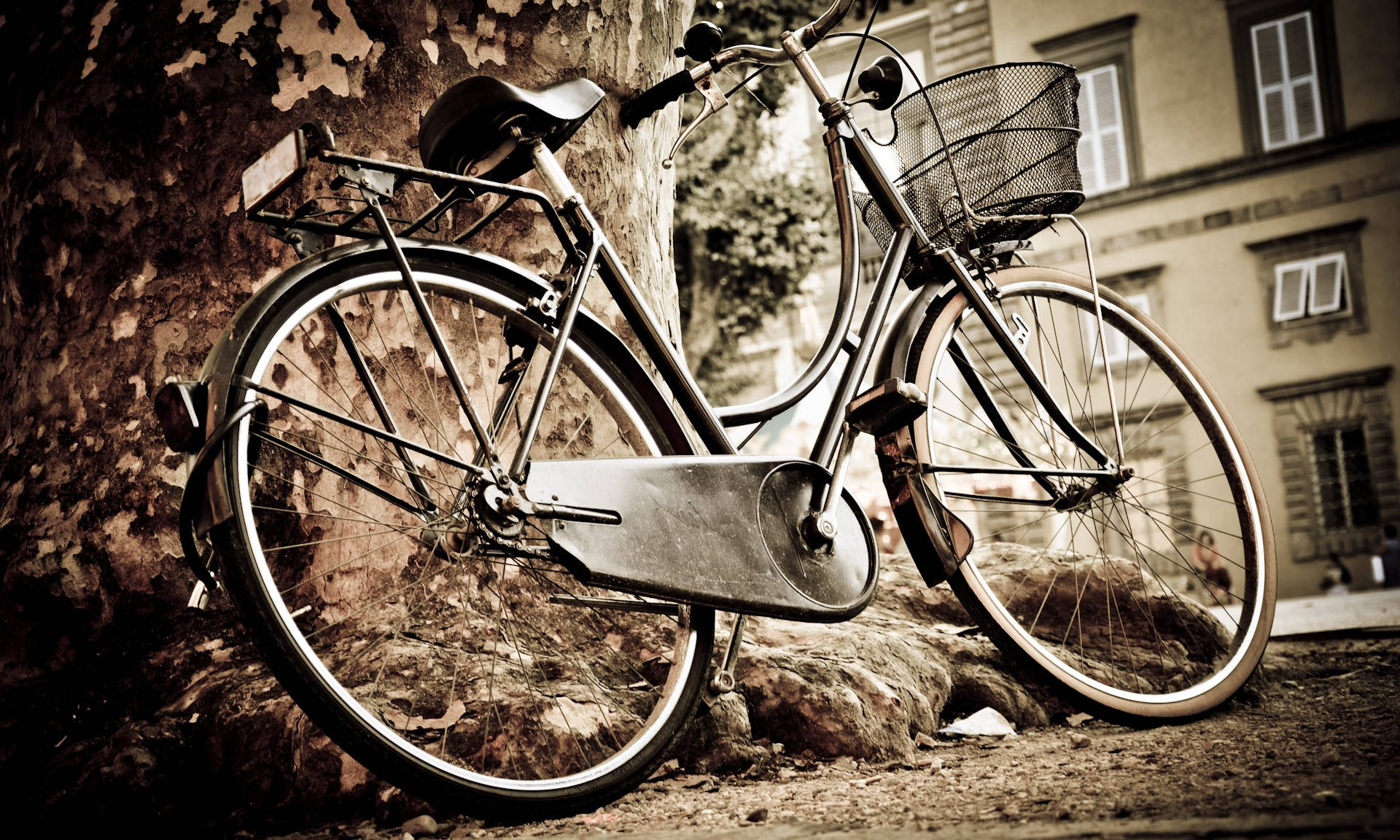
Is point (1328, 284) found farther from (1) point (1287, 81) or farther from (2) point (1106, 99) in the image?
(2) point (1106, 99)

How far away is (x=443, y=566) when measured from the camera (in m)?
2.09

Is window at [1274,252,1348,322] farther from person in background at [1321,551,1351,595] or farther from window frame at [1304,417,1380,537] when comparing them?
person in background at [1321,551,1351,595]

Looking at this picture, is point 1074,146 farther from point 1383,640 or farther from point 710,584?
point 1383,640

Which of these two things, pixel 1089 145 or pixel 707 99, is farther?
pixel 1089 145

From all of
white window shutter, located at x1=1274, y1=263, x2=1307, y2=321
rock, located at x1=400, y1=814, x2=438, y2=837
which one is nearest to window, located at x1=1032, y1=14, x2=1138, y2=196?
white window shutter, located at x1=1274, y1=263, x2=1307, y2=321

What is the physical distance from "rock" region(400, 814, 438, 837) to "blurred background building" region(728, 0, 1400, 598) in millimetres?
13426

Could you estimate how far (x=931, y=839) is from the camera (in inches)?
53.6

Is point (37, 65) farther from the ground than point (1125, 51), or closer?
closer

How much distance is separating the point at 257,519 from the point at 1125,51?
17.8 metres

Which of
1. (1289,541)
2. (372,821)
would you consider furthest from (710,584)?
(1289,541)

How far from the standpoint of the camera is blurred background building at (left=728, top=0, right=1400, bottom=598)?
14977 millimetres

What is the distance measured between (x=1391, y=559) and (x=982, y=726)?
46.9 feet

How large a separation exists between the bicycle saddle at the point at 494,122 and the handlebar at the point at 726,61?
1.29 feet

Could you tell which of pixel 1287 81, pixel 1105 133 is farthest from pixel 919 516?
pixel 1287 81
